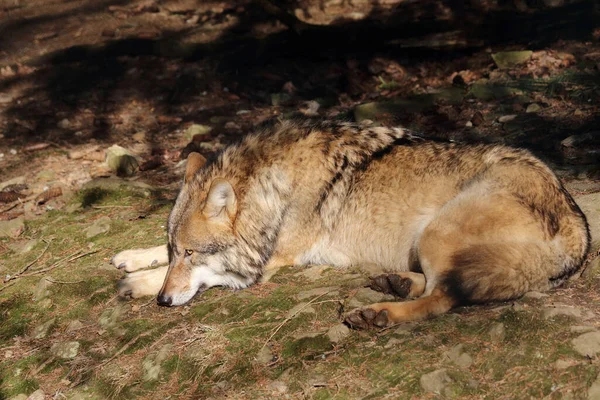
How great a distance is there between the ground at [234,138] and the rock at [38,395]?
0.02 m

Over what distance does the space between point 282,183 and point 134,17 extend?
8.34 m

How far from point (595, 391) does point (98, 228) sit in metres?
4.40

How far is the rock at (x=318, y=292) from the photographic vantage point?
168 inches

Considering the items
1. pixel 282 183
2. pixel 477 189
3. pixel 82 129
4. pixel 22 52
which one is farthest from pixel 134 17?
pixel 477 189

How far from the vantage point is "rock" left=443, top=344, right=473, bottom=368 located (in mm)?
3314

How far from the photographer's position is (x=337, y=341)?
3.71 meters

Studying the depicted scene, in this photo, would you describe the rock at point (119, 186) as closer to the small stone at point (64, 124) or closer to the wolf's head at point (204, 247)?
the wolf's head at point (204, 247)

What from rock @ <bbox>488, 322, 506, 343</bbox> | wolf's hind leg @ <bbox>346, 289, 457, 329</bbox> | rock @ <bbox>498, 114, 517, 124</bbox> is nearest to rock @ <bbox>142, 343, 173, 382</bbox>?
wolf's hind leg @ <bbox>346, 289, 457, 329</bbox>

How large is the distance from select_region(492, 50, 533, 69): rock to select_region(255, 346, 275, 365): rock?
242 inches

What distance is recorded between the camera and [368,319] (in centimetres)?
375

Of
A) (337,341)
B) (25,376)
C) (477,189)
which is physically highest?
(477,189)

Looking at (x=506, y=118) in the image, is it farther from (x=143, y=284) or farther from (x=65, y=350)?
(x=65, y=350)

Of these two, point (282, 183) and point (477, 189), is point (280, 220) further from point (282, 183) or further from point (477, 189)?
point (477, 189)

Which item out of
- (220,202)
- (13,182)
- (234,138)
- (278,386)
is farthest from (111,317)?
(234,138)
